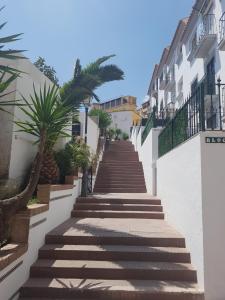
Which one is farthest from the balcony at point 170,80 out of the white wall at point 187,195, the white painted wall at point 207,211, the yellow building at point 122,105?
the yellow building at point 122,105

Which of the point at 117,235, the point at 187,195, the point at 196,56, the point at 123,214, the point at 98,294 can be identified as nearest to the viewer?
the point at 98,294

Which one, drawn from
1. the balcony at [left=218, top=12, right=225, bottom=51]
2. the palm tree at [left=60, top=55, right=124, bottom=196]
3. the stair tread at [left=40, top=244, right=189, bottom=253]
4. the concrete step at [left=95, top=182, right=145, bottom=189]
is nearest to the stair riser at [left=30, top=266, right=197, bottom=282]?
the stair tread at [left=40, top=244, right=189, bottom=253]

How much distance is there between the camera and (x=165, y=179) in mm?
7641

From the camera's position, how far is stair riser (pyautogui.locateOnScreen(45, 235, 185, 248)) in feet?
17.9

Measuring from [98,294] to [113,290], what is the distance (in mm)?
231

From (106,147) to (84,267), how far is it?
46.7 feet

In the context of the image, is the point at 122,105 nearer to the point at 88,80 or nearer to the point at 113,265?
the point at 88,80

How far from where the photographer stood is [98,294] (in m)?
4.12

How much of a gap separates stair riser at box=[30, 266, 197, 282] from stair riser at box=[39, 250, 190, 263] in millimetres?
429

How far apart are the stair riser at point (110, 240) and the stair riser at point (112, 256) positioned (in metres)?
0.42

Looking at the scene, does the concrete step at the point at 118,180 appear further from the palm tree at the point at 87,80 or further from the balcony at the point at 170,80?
the balcony at the point at 170,80

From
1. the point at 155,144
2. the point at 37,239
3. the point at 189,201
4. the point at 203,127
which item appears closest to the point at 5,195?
the point at 37,239

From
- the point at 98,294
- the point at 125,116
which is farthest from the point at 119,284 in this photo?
the point at 125,116

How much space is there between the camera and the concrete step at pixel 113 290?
4062mm
